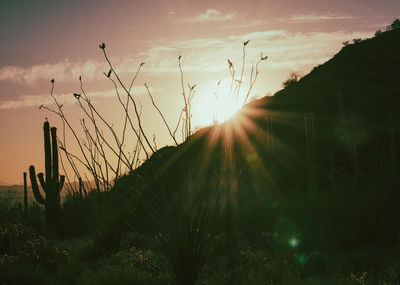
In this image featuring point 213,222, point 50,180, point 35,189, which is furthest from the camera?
point 35,189

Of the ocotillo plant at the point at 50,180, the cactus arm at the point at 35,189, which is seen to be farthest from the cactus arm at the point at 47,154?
the cactus arm at the point at 35,189

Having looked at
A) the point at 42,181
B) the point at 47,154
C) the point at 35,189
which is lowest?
the point at 35,189

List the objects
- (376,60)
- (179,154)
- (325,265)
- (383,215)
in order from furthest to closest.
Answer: (376,60) → (383,215) → (325,265) → (179,154)

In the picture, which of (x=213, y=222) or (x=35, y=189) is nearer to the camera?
(x=213, y=222)

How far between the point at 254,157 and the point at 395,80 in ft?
33.8

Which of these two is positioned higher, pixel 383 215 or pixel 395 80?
pixel 395 80

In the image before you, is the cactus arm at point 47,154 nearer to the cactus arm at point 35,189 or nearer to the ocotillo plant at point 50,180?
the ocotillo plant at point 50,180

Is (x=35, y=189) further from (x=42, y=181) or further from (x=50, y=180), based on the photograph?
(x=50, y=180)

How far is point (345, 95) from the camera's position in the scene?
22.9 m

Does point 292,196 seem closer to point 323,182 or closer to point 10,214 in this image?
point 323,182

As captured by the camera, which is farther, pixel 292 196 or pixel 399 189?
pixel 292 196

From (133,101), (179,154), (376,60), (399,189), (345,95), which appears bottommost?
(399,189)

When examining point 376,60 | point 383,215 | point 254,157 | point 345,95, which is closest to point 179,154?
point 383,215

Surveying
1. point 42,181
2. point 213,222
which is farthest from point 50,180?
point 213,222
